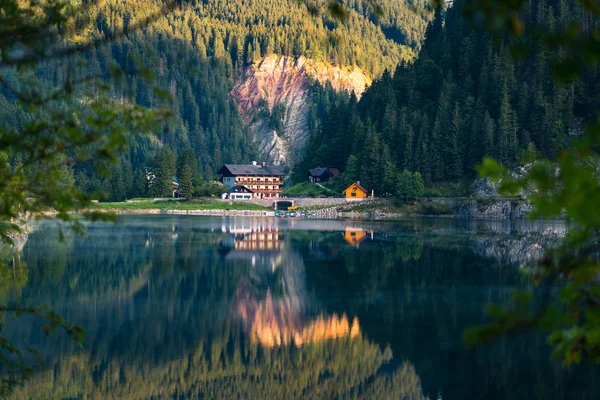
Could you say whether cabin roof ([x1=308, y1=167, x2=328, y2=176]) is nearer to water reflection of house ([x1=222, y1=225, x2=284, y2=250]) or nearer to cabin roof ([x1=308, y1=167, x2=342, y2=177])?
cabin roof ([x1=308, y1=167, x2=342, y2=177])

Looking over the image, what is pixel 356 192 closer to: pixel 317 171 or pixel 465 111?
pixel 317 171

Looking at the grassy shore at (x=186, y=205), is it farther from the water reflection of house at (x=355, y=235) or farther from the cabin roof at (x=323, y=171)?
the water reflection of house at (x=355, y=235)

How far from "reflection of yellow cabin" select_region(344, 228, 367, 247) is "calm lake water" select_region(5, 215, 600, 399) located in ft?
25.1

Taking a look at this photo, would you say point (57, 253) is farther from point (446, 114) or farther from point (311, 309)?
point (446, 114)

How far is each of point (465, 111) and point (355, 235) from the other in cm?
4978

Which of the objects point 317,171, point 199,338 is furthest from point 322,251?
point 317,171

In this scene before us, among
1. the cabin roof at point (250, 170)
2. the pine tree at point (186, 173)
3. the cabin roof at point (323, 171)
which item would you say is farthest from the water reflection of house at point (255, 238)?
the cabin roof at point (250, 170)

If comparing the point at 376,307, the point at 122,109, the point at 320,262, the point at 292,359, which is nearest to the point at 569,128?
the point at 320,262

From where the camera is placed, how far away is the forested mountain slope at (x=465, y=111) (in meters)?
97.1

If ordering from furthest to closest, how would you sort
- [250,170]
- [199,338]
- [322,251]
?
[250,170]
[322,251]
[199,338]

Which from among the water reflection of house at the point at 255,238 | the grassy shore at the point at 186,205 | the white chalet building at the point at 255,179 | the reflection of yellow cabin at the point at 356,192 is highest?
the white chalet building at the point at 255,179

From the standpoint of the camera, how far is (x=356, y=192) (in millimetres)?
110000

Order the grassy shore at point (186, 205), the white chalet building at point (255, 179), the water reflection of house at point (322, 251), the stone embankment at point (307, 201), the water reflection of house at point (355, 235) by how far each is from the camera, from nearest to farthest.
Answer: the water reflection of house at point (322, 251), the water reflection of house at point (355, 235), the stone embankment at point (307, 201), the grassy shore at point (186, 205), the white chalet building at point (255, 179)

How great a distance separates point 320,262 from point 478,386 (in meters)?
25.9
